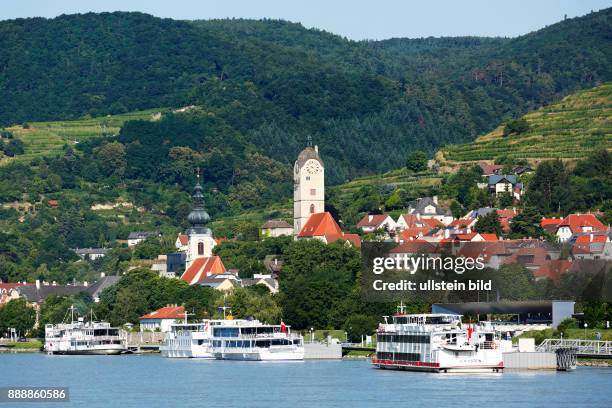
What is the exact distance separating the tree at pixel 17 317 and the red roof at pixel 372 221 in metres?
30.1

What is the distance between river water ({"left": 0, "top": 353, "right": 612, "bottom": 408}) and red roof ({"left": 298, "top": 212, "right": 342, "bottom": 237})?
4442 centimetres

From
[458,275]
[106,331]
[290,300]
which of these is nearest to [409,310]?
[458,275]

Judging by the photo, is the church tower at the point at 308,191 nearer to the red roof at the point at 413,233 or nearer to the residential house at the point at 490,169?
the red roof at the point at 413,233

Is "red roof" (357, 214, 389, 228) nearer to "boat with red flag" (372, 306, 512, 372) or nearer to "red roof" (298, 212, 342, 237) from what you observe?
"red roof" (298, 212, 342, 237)

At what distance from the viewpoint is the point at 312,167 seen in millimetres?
139375

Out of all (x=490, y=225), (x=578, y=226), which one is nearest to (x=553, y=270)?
(x=578, y=226)

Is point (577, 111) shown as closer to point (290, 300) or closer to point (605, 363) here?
point (290, 300)

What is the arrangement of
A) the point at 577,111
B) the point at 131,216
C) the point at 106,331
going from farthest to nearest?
the point at 131,216, the point at 577,111, the point at 106,331

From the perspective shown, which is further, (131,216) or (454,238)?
(131,216)

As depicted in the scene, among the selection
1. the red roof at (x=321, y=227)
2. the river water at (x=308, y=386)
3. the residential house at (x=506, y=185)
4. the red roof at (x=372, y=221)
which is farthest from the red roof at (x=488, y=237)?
the river water at (x=308, y=386)

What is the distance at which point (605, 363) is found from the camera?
75.3 metres

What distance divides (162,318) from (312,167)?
95.6ft

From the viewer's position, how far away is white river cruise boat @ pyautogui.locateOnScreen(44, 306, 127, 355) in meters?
108

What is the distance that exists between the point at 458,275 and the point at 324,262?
972 inches
